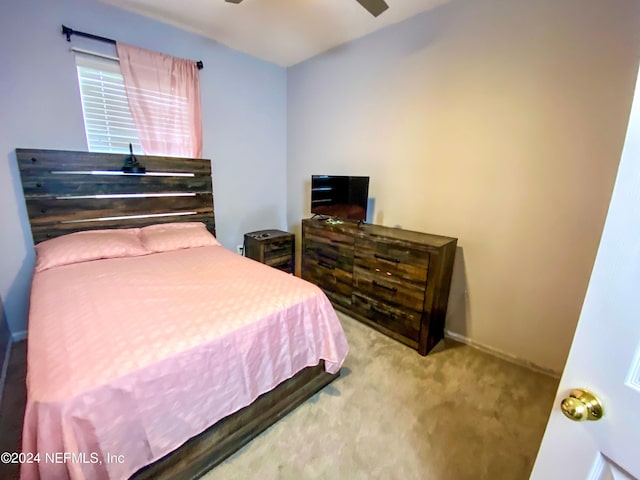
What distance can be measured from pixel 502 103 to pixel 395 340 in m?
2.04

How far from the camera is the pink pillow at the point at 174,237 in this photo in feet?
8.14

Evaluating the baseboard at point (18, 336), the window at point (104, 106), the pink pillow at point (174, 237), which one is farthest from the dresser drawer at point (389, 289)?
the baseboard at point (18, 336)

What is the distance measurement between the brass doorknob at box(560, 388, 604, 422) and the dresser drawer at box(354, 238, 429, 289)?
1.54 metres

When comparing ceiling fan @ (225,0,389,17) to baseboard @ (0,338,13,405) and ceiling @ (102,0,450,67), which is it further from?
baseboard @ (0,338,13,405)

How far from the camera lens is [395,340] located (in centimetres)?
240

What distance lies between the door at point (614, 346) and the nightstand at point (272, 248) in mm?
2924

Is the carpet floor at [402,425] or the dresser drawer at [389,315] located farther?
the dresser drawer at [389,315]

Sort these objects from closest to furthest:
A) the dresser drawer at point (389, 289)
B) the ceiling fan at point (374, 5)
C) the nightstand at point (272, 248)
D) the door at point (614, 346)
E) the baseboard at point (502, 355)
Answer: the door at point (614, 346) → the ceiling fan at point (374, 5) → the baseboard at point (502, 355) → the dresser drawer at point (389, 289) → the nightstand at point (272, 248)

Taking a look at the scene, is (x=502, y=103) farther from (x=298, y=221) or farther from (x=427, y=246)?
(x=298, y=221)

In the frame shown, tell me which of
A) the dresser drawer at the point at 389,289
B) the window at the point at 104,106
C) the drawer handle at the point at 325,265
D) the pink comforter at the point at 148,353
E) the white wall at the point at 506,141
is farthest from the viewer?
the drawer handle at the point at 325,265

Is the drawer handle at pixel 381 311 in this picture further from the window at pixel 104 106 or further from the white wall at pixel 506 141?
the window at pixel 104 106

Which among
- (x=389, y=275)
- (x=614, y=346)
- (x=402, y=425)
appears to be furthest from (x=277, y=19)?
(x=402, y=425)

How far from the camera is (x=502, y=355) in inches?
88.6

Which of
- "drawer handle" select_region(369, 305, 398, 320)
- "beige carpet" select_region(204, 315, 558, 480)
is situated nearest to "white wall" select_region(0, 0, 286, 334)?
"drawer handle" select_region(369, 305, 398, 320)
